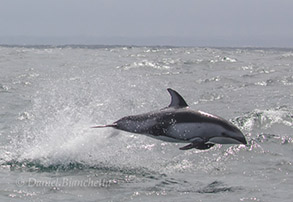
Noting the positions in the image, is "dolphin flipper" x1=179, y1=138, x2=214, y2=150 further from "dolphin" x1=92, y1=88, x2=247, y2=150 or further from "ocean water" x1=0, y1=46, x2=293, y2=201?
"ocean water" x1=0, y1=46, x2=293, y2=201

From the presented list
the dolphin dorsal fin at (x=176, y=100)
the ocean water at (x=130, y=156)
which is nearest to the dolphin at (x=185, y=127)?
the dolphin dorsal fin at (x=176, y=100)

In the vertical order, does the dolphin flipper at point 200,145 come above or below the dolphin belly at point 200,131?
below

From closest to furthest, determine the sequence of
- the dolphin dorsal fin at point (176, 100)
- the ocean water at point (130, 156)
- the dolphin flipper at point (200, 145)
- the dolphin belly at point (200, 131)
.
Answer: the dolphin flipper at point (200, 145) → the dolphin belly at point (200, 131) → the ocean water at point (130, 156) → the dolphin dorsal fin at point (176, 100)

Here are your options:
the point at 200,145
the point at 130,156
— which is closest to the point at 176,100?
the point at 200,145

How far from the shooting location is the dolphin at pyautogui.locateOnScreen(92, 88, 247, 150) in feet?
32.5

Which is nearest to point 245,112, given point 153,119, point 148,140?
point 148,140

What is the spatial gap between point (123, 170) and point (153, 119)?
1983mm

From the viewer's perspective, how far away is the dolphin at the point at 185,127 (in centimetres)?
991

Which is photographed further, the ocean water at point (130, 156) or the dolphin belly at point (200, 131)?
the ocean water at point (130, 156)

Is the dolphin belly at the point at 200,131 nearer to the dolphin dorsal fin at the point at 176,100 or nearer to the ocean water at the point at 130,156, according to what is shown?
the dolphin dorsal fin at the point at 176,100

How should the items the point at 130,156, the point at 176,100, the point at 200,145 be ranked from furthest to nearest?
the point at 130,156 < the point at 176,100 < the point at 200,145

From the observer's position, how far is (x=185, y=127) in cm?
998

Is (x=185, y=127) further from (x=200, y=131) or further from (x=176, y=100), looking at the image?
(x=176, y=100)

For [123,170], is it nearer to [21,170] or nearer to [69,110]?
[21,170]
